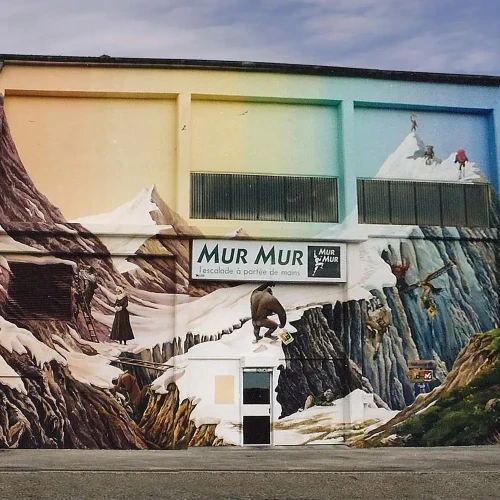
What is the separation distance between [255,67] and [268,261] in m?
4.63

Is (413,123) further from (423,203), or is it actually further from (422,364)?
(422,364)

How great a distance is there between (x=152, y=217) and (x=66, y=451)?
5427mm

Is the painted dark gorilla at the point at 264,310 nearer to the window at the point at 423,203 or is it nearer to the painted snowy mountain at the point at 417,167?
the window at the point at 423,203

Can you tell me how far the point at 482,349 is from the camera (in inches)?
669

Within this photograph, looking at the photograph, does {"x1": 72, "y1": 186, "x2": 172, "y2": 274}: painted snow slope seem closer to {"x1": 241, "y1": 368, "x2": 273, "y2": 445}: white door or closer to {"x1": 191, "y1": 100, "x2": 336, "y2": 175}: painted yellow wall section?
{"x1": 191, "y1": 100, "x2": 336, "y2": 175}: painted yellow wall section

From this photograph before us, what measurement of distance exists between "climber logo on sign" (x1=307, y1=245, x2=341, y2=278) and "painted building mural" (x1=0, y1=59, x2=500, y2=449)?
5 cm

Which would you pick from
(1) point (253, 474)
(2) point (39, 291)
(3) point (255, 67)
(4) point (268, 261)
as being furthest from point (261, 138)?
(1) point (253, 474)

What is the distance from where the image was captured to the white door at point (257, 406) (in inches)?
640

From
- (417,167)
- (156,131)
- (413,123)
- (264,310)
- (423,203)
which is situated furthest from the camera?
(413,123)

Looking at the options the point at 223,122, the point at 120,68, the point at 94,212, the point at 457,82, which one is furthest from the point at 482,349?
the point at 120,68

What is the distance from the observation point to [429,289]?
17.1 m

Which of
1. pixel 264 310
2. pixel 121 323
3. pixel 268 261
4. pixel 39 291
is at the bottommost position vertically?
pixel 121 323

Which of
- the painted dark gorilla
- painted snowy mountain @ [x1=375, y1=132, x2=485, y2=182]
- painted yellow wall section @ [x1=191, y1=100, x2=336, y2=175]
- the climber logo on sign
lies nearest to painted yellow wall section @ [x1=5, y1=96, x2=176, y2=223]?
painted yellow wall section @ [x1=191, y1=100, x2=336, y2=175]

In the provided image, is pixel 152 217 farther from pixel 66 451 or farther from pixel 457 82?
pixel 457 82
